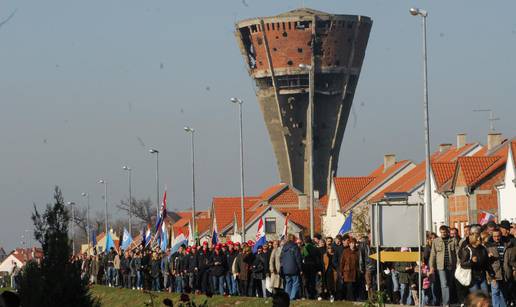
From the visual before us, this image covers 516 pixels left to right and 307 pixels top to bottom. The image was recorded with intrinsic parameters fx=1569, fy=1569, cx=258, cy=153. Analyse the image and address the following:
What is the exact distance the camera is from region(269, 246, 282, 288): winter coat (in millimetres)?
35250

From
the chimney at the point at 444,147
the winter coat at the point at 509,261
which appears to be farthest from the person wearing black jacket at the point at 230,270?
the chimney at the point at 444,147

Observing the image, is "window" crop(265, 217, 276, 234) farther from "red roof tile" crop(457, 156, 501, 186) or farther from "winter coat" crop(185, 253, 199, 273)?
"winter coat" crop(185, 253, 199, 273)

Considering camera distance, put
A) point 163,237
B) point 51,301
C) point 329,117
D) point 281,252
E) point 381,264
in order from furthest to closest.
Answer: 1. point 329,117
2. point 163,237
3. point 281,252
4. point 381,264
5. point 51,301

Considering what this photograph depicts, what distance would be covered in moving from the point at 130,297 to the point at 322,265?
1908cm

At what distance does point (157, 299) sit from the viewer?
4347cm

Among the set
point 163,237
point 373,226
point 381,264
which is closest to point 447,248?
point 373,226

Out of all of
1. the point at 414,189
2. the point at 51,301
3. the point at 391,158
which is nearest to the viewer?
the point at 51,301

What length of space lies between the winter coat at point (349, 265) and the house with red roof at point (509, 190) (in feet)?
103

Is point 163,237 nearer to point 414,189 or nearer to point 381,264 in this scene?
point 381,264

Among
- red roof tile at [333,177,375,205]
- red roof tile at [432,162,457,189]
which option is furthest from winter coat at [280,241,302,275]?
red roof tile at [333,177,375,205]

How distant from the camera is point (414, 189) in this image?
9794 cm

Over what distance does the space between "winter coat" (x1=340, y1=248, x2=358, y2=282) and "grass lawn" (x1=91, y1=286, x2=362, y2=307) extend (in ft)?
2.72

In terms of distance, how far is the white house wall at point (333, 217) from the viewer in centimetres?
11612

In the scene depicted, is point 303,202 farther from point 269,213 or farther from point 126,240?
point 126,240
